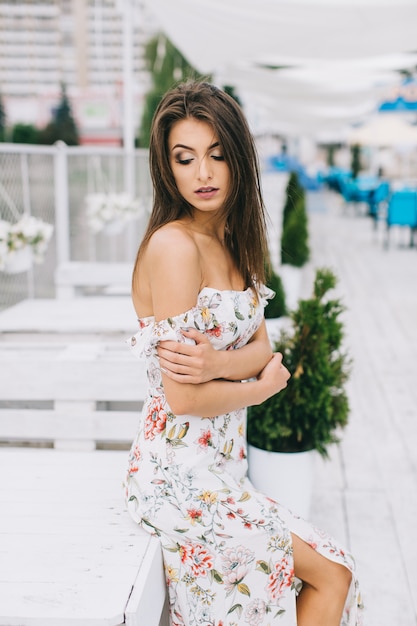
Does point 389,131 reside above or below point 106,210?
above

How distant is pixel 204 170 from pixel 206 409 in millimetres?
545

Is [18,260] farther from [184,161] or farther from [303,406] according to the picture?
[184,161]

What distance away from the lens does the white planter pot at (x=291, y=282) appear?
18.5ft

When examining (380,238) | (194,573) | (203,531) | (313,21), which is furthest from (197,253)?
(380,238)

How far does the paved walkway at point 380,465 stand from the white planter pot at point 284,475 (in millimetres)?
372

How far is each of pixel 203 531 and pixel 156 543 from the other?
0.15m

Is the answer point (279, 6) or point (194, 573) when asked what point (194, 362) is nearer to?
point (194, 573)

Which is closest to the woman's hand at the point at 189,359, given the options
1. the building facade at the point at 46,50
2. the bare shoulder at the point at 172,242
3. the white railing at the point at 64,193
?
the bare shoulder at the point at 172,242

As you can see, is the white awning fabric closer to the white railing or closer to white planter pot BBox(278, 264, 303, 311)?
the white railing

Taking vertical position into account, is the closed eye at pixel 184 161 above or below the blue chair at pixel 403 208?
above

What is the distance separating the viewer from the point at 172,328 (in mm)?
1507

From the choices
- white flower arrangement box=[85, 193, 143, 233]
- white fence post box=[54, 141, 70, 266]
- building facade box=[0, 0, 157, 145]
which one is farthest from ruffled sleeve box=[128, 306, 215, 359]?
building facade box=[0, 0, 157, 145]

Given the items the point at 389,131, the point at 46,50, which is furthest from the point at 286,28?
the point at 46,50

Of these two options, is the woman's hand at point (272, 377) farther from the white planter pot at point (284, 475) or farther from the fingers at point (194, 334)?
the white planter pot at point (284, 475)
